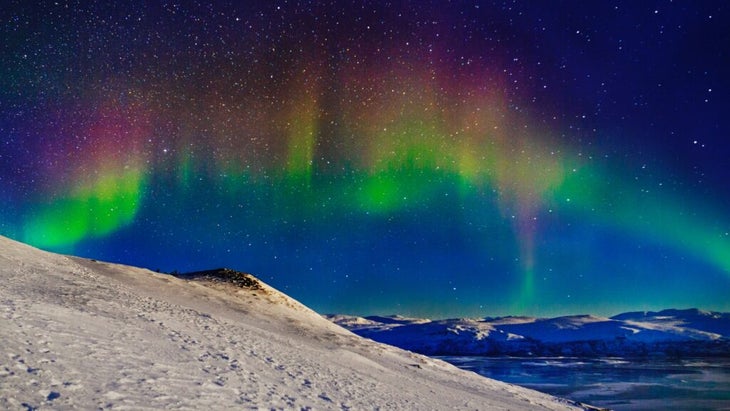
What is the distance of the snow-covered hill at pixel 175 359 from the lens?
7.80 metres

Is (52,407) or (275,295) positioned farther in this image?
(275,295)

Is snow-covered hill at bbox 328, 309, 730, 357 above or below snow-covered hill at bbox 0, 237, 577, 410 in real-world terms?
above

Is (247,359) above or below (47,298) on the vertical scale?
below

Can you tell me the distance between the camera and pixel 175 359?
1037 centimetres

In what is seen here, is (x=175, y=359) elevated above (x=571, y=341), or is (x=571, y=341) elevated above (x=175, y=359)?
(x=571, y=341)

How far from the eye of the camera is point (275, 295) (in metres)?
→ 29.1

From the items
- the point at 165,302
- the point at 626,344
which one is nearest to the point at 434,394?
the point at 165,302

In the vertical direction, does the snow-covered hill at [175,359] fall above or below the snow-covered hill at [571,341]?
below

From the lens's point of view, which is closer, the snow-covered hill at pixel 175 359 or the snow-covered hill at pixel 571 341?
the snow-covered hill at pixel 175 359

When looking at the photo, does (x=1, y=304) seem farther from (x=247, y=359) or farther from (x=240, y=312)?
(x=240, y=312)

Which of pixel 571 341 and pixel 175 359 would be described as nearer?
pixel 175 359

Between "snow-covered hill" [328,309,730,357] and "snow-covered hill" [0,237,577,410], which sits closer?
"snow-covered hill" [0,237,577,410]

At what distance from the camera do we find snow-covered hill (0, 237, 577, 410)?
780 cm

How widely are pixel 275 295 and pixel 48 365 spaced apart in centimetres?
2129
